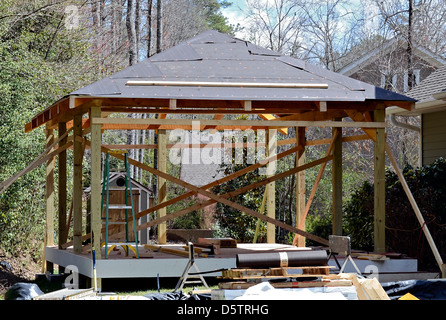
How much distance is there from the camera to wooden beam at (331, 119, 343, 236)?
13344 mm

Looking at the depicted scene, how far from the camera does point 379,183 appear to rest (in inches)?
461

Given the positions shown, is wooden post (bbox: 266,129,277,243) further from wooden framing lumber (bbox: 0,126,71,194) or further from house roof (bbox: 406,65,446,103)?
wooden framing lumber (bbox: 0,126,71,194)

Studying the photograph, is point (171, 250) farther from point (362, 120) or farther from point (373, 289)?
point (373, 289)

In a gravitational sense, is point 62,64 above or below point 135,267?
above

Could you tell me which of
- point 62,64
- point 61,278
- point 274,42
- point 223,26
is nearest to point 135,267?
point 61,278

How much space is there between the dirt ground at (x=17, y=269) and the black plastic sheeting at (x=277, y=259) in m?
5.96

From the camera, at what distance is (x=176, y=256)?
37.9ft

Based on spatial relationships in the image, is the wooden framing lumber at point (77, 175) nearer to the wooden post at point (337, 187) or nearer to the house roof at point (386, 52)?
the wooden post at point (337, 187)

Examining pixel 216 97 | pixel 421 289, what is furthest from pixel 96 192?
pixel 421 289

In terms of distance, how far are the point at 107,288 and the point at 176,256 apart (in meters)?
1.31

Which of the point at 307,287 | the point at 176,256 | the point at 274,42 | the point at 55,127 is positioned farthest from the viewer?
the point at 274,42

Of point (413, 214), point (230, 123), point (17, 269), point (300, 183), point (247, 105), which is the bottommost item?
point (17, 269)

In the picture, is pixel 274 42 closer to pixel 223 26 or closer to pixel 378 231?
pixel 223 26

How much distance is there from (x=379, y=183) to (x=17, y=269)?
8.39 metres
